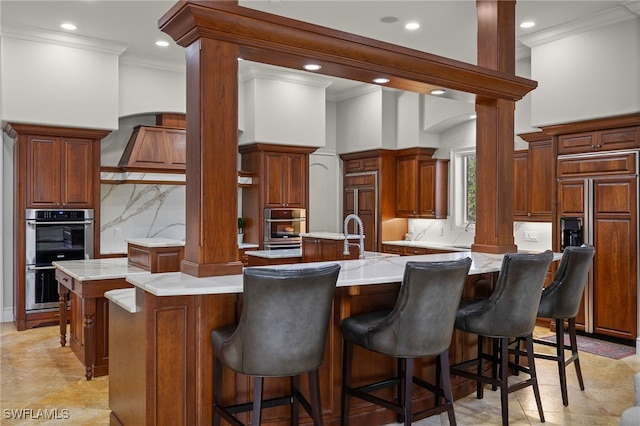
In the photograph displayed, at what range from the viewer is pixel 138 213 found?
22.3ft

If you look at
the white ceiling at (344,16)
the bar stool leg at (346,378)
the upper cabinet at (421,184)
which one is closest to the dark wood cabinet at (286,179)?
the upper cabinet at (421,184)

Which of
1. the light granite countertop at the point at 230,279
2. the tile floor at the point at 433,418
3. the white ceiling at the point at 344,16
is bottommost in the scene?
the tile floor at the point at 433,418

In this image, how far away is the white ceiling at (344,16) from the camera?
184 inches

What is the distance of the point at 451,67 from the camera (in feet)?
12.1

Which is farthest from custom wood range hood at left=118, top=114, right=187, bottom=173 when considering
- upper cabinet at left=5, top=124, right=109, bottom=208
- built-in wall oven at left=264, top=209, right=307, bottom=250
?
built-in wall oven at left=264, top=209, right=307, bottom=250

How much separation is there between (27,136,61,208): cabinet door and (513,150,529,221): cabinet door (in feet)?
17.5

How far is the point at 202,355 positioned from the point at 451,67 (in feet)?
8.74

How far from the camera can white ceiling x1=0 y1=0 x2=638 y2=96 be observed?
4680 millimetres

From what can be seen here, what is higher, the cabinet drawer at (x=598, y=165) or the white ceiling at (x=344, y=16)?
the white ceiling at (x=344, y=16)

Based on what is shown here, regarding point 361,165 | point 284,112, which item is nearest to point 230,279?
point 284,112

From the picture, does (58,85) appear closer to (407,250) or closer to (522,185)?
(407,250)

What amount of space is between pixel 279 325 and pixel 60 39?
4.98 meters

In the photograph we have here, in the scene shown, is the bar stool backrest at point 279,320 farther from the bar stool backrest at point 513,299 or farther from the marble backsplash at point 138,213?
the marble backsplash at point 138,213

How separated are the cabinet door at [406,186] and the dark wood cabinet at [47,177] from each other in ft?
14.1
